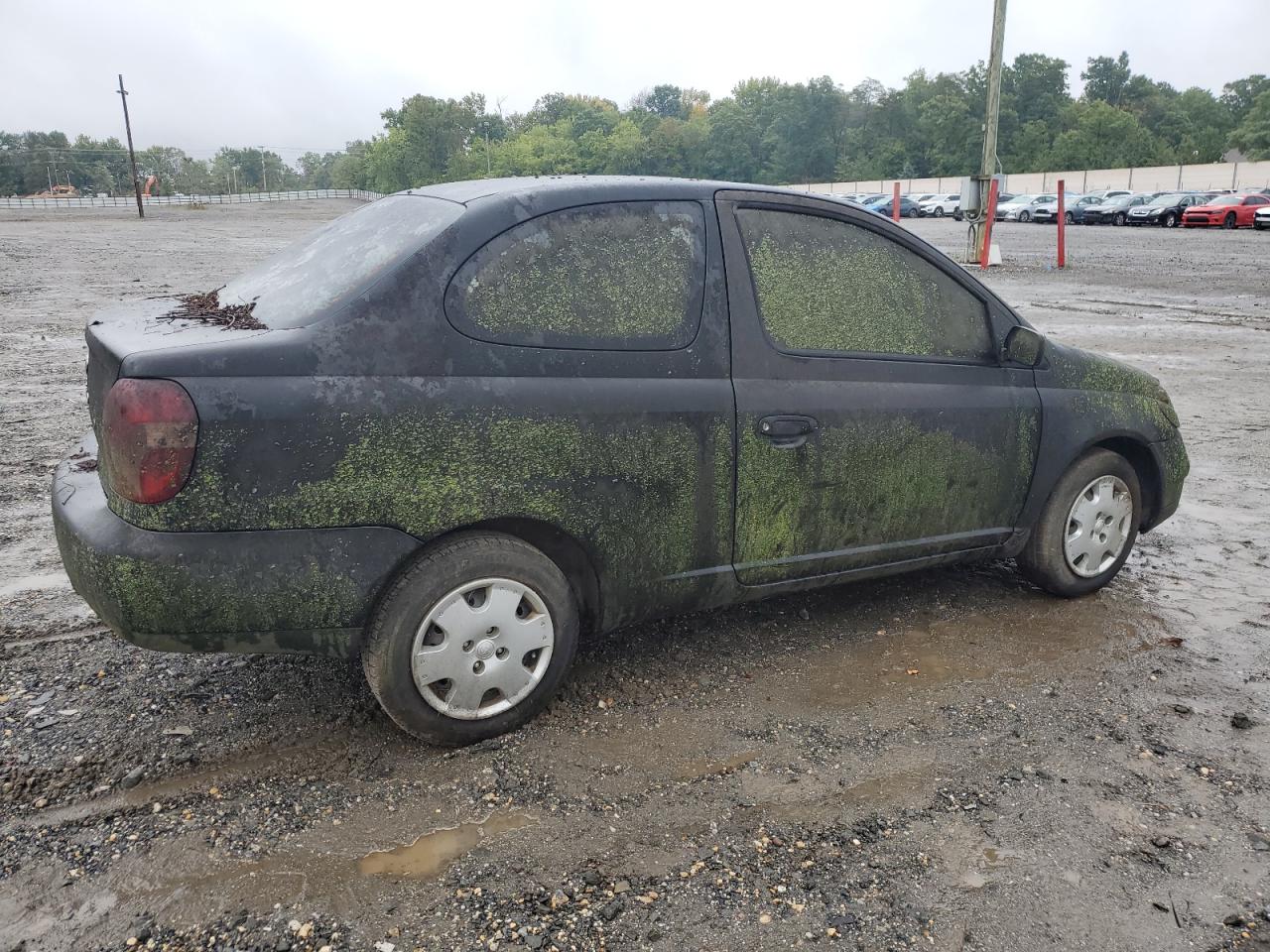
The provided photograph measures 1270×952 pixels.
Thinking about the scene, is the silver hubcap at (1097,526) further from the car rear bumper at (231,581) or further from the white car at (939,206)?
the white car at (939,206)

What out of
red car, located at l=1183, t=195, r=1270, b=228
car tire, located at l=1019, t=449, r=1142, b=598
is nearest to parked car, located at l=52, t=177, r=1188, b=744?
car tire, located at l=1019, t=449, r=1142, b=598

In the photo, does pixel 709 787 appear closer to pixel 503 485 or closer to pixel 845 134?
pixel 503 485

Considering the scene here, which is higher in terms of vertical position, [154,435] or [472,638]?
[154,435]

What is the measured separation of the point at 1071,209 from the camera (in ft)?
152

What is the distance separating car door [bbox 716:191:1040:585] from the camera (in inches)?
140

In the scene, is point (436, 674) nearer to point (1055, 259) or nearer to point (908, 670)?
point (908, 670)

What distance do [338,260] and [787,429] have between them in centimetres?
160

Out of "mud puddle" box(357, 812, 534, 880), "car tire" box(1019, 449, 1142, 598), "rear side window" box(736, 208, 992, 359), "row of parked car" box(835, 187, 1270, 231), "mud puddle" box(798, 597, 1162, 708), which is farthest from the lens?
"row of parked car" box(835, 187, 1270, 231)

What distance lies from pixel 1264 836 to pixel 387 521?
2602mm

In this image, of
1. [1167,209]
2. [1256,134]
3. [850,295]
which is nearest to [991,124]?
[850,295]

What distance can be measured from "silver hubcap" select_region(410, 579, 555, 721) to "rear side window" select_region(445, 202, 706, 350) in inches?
31.2

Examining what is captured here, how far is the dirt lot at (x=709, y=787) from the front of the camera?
2.49 meters

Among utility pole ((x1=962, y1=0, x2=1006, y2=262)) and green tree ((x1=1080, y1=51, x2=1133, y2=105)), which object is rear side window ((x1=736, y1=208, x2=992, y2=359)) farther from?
green tree ((x1=1080, y1=51, x2=1133, y2=105))

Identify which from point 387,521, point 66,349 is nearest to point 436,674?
point 387,521
